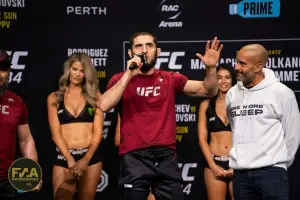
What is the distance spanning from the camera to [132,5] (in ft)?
22.8

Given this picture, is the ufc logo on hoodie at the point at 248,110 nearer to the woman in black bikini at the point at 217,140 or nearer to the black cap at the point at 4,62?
the woman in black bikini at the point at 217,140

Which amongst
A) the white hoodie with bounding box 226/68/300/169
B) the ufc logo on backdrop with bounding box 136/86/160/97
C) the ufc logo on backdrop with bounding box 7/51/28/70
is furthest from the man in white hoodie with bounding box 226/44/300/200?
the ufc logo on backdrop with bounding box 7/51/28/70

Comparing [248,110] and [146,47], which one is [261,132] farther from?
[146,47]

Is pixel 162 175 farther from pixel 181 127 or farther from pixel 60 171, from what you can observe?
pixel 181 127

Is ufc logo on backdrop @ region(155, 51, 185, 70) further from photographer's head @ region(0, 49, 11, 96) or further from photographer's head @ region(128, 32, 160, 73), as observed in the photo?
photographer's head @ region(0, 49, 11, 96)

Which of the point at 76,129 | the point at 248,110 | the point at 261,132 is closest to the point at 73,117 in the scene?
the point at 76,129

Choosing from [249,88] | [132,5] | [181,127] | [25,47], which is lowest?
[181,127]

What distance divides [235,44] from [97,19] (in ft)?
5.08

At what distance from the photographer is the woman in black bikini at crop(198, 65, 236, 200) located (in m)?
6.26

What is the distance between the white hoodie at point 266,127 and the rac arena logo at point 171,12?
7.64ft

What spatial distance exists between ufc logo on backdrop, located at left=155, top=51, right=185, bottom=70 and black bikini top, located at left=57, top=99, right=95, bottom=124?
1.05 meters

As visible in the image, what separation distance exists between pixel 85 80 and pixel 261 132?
7.64ft

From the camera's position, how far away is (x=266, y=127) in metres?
4.61

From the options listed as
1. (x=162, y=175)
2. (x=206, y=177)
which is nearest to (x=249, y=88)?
(x=162, y=175)
